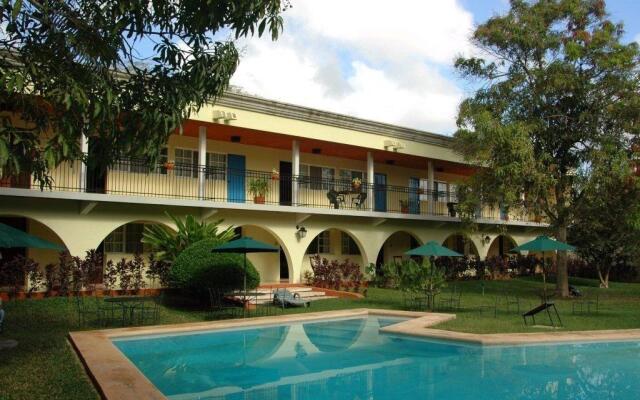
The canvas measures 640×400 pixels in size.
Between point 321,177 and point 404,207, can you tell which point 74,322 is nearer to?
point 321,177

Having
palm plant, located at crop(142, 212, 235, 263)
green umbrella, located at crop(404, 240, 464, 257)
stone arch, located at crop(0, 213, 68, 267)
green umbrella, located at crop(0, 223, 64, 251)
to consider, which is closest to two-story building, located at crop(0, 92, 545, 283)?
stone arch, located at crop(0, 213, 68, 267)

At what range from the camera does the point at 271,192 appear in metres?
22.3

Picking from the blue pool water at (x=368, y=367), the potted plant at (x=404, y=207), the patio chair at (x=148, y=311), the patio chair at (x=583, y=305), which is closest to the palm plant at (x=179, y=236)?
the patio chair at (x=148, y=311)

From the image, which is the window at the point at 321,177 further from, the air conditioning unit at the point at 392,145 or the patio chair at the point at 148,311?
the patio chair at the point at 148,311

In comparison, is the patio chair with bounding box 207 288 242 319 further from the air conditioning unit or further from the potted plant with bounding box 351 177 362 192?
the air conditioning unit

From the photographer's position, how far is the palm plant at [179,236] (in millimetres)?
17438

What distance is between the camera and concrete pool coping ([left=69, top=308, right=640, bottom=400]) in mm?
7984

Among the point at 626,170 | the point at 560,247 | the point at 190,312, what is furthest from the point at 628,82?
the point at 190,312

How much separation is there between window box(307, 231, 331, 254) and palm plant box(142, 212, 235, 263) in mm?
7747

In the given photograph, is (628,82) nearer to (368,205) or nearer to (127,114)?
(368,205)

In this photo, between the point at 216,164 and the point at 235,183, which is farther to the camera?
the point at 235,183

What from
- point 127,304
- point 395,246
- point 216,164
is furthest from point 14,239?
point 395,246

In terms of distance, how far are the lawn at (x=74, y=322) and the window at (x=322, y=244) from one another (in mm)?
4051

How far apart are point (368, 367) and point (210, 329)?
4.82m
